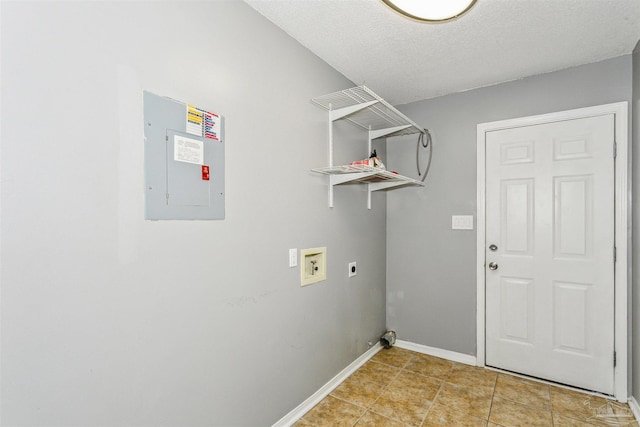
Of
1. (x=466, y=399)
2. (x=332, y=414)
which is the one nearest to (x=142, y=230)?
(x=332, y=414)

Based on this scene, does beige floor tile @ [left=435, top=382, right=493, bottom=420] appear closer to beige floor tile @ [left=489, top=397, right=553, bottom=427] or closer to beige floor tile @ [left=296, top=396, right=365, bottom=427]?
beige floor tile @ [left=489, top=397, right=553, bottom=427]

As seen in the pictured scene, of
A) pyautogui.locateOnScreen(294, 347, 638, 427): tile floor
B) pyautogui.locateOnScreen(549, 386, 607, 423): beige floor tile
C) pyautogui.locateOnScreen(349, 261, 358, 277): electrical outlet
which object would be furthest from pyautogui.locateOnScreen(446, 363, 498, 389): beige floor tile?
pyautogui.locateOnScreen(349, 261, 358, 277): electrical outlet

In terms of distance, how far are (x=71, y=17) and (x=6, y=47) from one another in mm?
229

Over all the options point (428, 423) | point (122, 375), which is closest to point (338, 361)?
point (428, 423)

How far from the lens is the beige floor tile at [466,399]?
2.11 meters

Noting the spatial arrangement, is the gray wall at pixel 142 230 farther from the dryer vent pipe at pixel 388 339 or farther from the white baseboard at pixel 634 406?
the white baseboard at pixel 634 406

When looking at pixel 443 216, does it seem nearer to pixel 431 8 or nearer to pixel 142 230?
pixel 431 8

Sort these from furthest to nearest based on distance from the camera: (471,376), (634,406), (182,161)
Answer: (471,376) → (634,406) → (182,161)

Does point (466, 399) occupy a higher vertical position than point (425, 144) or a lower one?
lower

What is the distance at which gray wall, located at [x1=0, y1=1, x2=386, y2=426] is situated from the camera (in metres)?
0.97

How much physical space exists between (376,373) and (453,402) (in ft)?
2.04

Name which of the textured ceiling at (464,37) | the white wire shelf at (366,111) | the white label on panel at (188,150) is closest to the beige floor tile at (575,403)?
the white wire shelf at (366,111)

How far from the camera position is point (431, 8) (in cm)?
141

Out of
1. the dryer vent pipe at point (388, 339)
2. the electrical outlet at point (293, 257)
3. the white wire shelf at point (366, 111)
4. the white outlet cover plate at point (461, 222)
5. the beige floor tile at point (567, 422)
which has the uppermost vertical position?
the white wire shelf at point (366, 111)
